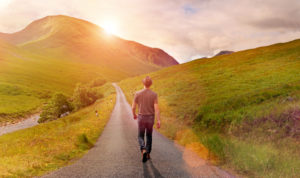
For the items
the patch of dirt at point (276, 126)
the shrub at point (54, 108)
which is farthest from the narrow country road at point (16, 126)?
the patch of dirt at point (276, 126)

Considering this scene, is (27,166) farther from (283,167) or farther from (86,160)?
(283,167)

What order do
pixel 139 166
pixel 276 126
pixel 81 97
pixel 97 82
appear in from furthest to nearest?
pixel 97 82
pixel 81 97
pixel 276 126
pixel 139 166

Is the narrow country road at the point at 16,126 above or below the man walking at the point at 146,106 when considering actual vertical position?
below

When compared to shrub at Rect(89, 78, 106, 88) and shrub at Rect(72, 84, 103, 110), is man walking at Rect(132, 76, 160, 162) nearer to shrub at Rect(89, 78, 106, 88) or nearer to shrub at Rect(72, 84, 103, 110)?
shrub at Rect(72, 84, 103, 110)

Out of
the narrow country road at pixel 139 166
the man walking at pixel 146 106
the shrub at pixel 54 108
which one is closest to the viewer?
the narrow country road at pixel 139 166

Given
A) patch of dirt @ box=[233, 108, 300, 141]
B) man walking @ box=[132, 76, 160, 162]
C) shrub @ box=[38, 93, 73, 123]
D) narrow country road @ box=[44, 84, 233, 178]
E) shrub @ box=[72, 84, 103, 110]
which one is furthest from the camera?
shrub @ box=[72, 84, 103, 110]

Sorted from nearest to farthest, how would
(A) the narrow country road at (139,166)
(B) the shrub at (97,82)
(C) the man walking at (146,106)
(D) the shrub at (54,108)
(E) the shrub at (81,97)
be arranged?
(A) the narrow country road at (139,166) → (C) the man walking at (146,106) → (D) the shrub at (54,108) → (E) the shrub at (81,97) → (B) the shrub at (97,82)

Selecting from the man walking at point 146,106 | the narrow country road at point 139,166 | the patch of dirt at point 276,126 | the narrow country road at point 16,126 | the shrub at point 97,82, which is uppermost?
the shrub at point 97,82

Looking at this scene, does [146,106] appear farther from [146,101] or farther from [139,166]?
[139,166]

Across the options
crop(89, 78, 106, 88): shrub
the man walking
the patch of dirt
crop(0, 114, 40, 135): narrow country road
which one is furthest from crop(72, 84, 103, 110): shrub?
crop(89, 78, 106, 88): shrub

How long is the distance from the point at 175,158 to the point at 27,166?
545 cm

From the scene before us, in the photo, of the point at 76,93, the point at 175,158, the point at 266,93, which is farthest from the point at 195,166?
the point at 76,93

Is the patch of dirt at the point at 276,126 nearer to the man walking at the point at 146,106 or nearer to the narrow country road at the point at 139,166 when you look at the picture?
the narrow country road at the point at 139,166

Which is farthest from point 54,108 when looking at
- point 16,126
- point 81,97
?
point 16,126
